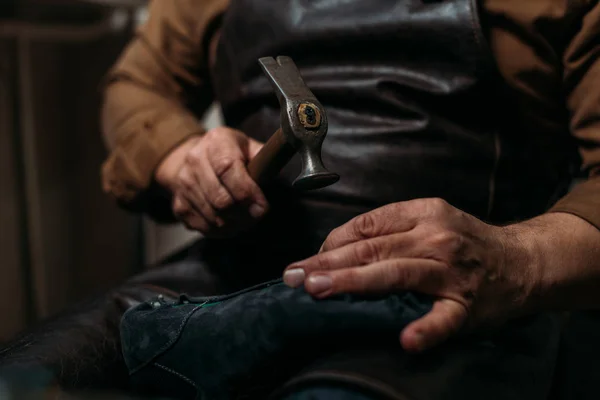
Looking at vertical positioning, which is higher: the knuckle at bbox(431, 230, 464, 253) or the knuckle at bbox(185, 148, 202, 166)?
the knuckle at bbox(431, 230, 464, 253)

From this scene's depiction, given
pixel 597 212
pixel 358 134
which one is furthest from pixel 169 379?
pixel 597 212

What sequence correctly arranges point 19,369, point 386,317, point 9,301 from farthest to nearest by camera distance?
1. point 9,301
2. point 19,369
3. point 386,317

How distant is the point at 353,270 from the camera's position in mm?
489

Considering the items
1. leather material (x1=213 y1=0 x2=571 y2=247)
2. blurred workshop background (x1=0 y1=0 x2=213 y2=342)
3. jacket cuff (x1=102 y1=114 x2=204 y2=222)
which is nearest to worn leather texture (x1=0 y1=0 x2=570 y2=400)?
leather material (x1=213 y1=0 x2=571 y2=247)

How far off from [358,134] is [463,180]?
0.12 m

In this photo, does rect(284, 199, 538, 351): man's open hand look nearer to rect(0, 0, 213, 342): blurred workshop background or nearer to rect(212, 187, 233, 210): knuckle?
rect(212, 187, 233, 210): knuckle

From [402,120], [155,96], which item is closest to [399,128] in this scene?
[402,120]

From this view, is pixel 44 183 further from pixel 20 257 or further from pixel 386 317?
pixel 386 317

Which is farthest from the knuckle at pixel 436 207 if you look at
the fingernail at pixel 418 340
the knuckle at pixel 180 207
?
the knuckle at pixel 180 207

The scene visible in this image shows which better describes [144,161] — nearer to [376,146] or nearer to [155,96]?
[155,96]

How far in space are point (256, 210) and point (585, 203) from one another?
331 mm

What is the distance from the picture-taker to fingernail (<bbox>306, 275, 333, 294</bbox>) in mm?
483

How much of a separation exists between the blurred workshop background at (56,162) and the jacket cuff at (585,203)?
0.97 meters

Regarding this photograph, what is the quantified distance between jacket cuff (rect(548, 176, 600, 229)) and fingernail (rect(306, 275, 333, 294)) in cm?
28
